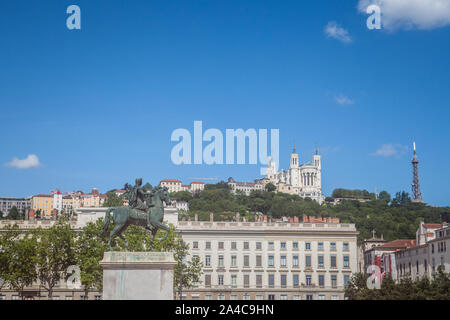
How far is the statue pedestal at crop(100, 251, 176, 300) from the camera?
91.4ft

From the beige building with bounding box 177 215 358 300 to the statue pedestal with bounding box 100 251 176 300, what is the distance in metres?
59.0

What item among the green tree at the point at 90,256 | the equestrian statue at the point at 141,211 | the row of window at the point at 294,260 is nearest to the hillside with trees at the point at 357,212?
the row of window at the point at 294,260

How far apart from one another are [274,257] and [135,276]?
61881 mm

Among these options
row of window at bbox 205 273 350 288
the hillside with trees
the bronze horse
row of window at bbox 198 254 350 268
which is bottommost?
row of window at bbox 205 273 350 288

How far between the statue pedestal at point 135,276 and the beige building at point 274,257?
5901 centimetres

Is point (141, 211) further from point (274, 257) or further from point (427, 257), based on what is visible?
point (274, 257)

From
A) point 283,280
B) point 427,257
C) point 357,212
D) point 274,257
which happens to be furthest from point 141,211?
point 357,212

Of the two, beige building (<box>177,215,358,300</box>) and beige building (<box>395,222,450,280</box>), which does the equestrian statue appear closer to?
beige building (<box>395,222,450,280</box>)

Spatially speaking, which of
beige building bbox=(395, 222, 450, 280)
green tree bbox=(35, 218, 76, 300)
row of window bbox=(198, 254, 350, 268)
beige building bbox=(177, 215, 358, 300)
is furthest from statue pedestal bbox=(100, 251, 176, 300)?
row of window bbox=(198, 254, 350, 268)

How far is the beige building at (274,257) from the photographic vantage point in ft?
286

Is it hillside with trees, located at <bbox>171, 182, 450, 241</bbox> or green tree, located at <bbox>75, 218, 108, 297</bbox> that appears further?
hillside with trees, located at <bbox>171, 182, 450, 241</bbox>

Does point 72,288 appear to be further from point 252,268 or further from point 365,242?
point 365,242

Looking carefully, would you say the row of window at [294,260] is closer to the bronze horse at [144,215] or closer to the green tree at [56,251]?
the green tree at [56,251]
